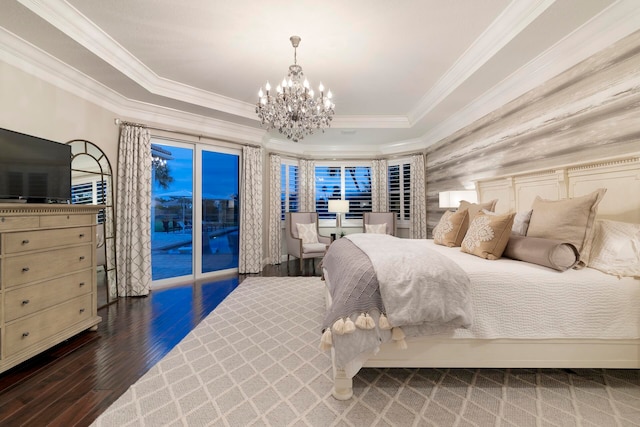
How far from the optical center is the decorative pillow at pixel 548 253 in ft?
5.62

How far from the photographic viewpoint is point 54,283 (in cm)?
214

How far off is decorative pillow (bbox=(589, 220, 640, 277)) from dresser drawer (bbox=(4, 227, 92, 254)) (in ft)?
13.6

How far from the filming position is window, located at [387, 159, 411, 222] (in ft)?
19.8

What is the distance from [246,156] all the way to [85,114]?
227cm

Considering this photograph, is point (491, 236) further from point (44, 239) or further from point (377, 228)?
point (44, 239)

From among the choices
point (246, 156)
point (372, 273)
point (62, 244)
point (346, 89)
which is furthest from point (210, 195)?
point (372, 273)

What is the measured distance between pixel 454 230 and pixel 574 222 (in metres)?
1.05

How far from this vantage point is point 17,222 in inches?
74.5

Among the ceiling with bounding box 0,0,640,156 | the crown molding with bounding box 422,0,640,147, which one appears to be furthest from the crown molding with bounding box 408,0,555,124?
the crown molding with bounding box 422,0,640,147

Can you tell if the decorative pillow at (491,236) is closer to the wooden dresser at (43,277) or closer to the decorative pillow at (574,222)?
the decorative pillow at (574,222)

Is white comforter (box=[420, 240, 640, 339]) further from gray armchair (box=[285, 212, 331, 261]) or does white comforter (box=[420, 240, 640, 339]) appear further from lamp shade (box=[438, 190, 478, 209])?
gray armchair (box=[285, 212, 331, 261])

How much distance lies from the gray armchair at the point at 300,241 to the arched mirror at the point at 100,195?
285 centimetres

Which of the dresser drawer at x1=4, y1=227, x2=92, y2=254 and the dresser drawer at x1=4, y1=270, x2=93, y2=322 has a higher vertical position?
the dresser drawer at x1=4, y1=227, x2=92, y2=254

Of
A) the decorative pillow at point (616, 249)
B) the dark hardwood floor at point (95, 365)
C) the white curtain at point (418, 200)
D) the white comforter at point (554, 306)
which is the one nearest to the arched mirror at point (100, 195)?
the dark hardwood floor at point (95, 365)
